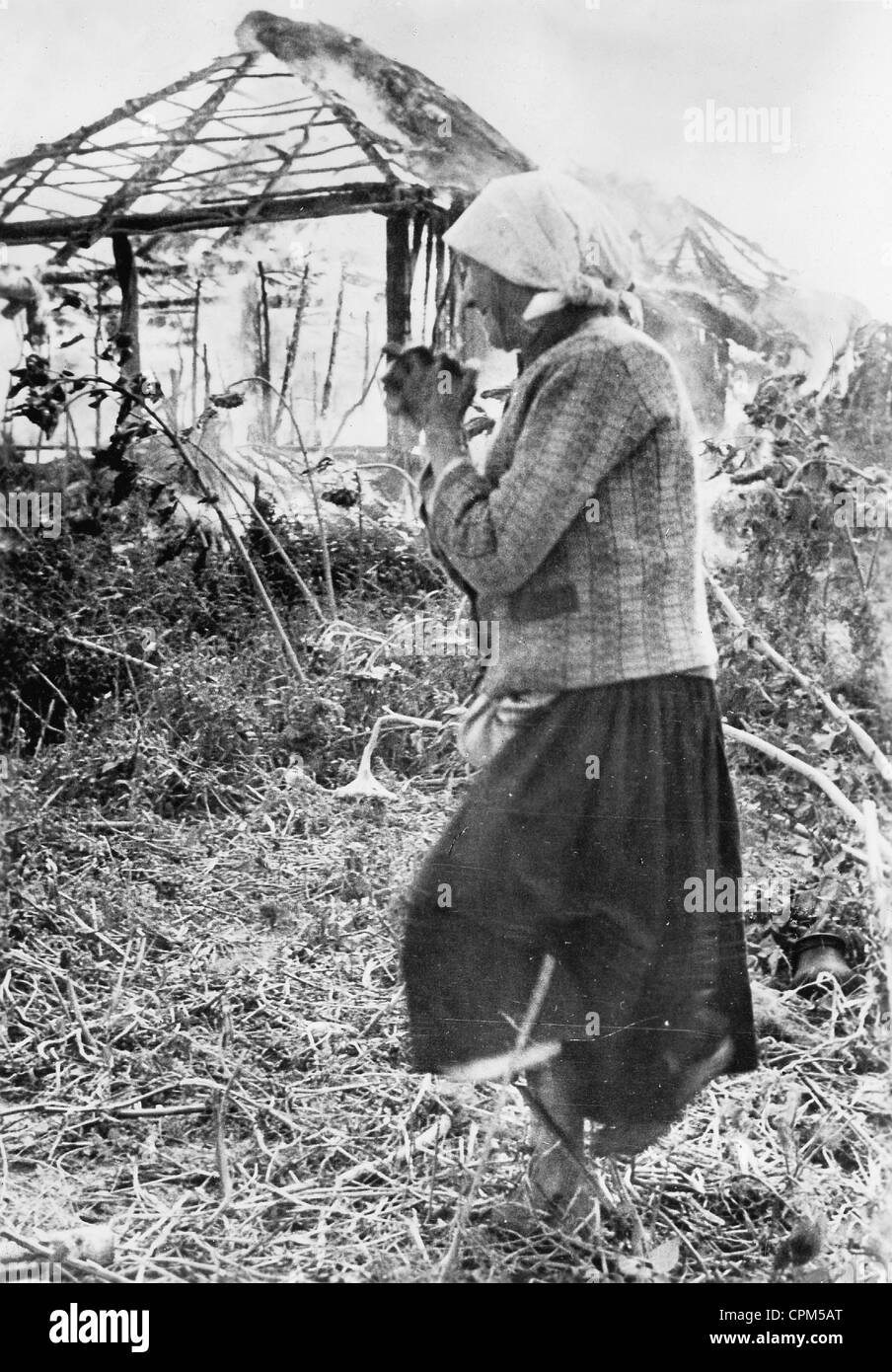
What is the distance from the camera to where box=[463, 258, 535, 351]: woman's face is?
7.82 ft

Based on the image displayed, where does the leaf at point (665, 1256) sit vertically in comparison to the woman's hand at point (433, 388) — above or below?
below

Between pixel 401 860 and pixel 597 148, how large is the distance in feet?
4.79

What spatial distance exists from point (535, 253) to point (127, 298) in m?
0.90

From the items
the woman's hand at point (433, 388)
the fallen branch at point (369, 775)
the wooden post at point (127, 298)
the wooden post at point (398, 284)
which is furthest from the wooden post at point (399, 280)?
the fallen branch at point (369, 775)

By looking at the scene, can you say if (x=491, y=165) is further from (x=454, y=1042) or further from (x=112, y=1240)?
(x=112, y=1240)

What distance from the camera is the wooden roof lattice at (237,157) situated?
8.81 ft

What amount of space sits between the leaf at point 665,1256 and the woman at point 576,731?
0.19 metres

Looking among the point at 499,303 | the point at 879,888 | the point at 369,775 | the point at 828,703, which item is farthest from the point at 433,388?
the point at 879,888

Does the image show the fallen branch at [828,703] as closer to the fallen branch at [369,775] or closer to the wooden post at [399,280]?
the fallen branch at [369,775]

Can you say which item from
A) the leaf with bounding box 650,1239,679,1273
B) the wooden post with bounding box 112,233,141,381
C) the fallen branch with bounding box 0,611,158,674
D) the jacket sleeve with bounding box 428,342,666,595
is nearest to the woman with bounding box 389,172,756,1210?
the jacket sleeve with bounding box 428,342,666,595

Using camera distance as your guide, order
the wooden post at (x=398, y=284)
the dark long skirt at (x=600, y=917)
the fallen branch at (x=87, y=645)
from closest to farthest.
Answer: the dark long skirt at (x=600, y=917) < the wooden post at (x=398, y=284) < the fallen branch at (x=87, y=645)

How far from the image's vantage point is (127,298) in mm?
2736

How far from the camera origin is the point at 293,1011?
8.72 ft

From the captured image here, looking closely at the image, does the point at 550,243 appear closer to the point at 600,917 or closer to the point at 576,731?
the point at 576,731
